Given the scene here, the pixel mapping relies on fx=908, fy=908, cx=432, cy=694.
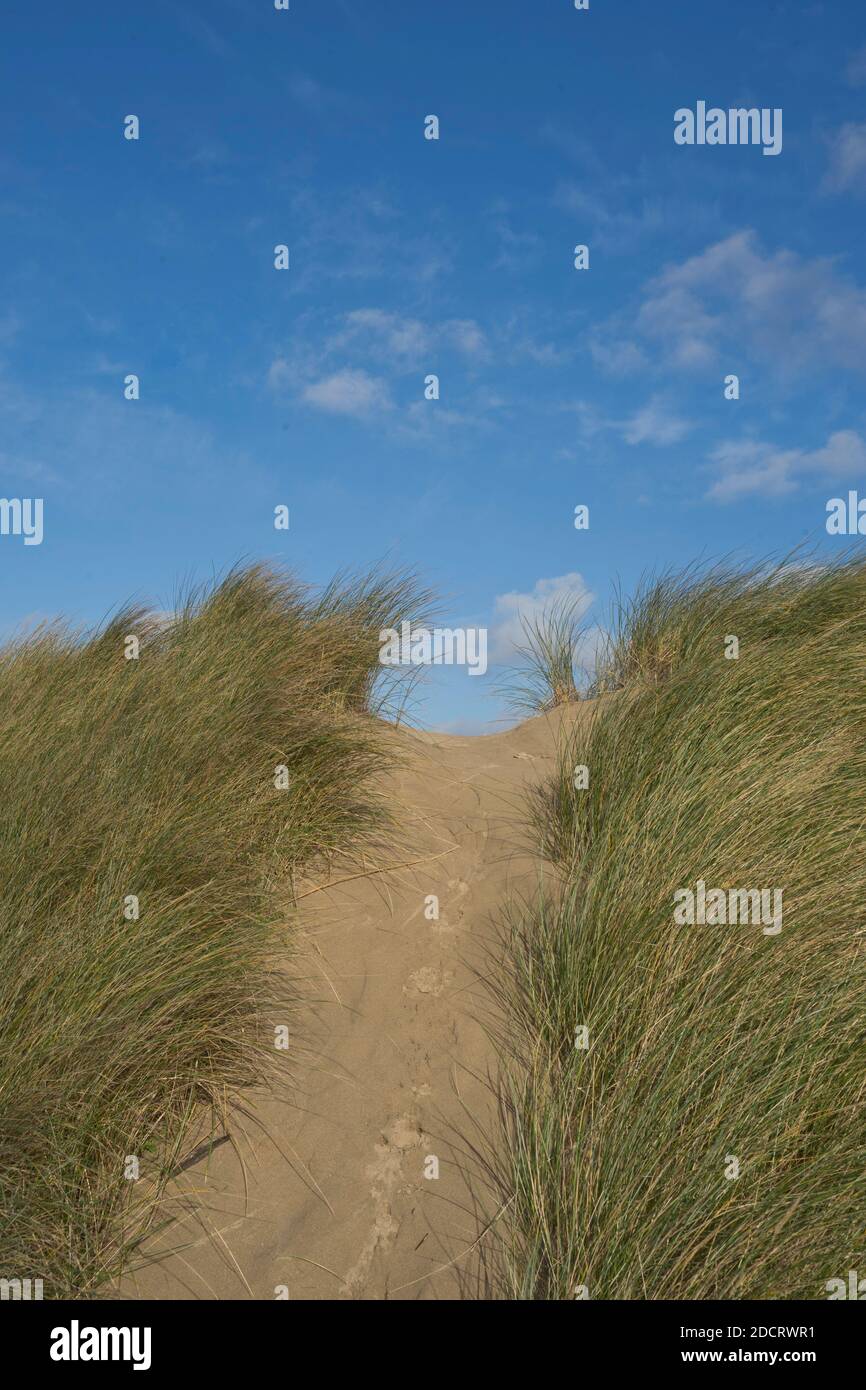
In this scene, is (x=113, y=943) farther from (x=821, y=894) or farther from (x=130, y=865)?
(x=821, y=894)

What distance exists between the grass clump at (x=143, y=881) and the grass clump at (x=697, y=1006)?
1184 mm

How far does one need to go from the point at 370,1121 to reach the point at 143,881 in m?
A: 1.36

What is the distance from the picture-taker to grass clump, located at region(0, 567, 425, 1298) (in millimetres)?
2975

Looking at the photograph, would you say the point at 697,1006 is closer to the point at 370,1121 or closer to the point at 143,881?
the point at 370,1121

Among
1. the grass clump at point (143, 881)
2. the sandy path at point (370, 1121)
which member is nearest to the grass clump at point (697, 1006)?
the sandy path at point (370, 1121)

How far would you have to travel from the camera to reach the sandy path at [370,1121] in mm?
2963

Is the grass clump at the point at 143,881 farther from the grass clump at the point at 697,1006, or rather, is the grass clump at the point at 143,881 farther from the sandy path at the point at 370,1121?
the grass clump at the point at 697,1006

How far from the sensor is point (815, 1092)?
2.80 metres

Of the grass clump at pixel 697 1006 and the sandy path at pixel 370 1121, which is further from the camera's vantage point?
the sandy path at pixel 370 1121

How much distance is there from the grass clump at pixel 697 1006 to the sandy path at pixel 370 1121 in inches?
8.6

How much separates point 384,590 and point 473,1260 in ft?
16.1
